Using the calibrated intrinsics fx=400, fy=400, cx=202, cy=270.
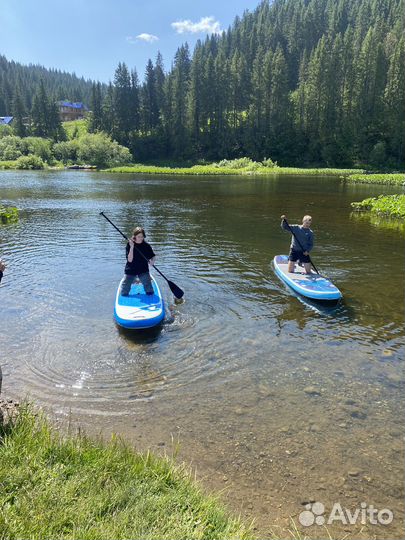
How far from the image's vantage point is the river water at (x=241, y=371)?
5914mm

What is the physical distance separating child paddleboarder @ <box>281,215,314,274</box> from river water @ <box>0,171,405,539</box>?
1295mm

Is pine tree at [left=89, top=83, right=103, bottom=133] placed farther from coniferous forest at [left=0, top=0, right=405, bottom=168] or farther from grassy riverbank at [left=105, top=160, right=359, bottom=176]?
grassy riverbank at [left=105, top=160, right=359, bottom=176]

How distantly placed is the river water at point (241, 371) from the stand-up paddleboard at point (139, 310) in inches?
15.2

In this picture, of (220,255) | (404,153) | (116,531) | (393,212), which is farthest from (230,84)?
(116,531)

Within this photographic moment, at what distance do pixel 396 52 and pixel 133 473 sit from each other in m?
110

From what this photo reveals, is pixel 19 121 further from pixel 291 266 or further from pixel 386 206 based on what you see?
pixel 291 266

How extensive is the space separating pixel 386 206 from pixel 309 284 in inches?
868

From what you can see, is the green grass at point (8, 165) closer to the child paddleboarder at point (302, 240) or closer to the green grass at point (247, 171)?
the green grass at point (247, 171)

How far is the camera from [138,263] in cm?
1235

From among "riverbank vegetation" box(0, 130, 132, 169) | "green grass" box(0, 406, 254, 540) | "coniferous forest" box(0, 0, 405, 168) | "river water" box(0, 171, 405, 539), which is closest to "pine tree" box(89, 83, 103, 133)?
"coniferous forest" box(0, 0, 405, 168)

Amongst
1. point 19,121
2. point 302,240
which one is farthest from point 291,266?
point 19,121

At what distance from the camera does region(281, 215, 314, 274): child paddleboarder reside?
14.3 meters

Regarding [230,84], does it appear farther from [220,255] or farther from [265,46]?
[220,255]

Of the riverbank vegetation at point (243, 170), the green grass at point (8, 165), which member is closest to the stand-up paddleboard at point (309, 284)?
the riverbank vegetation at point (243, 170)
